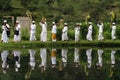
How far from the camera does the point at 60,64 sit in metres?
21.1

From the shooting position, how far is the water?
17.8 meters

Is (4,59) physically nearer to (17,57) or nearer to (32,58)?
(17,57)

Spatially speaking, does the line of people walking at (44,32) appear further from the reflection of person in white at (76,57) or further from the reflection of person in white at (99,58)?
the reflection of person in white at (99,58)

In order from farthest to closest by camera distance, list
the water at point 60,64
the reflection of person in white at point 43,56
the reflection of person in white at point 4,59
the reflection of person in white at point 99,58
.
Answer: the reflection of person in white at point 99,58 → the reflection of person in white at point 43,56 → the reflection of person in white at point 4,59 → the water at point 60,64

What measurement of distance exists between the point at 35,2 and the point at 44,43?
43.0 feet

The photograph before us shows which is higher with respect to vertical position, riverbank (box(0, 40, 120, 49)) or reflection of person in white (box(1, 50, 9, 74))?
reflection of person in white (box(1, 50, 9, 74))

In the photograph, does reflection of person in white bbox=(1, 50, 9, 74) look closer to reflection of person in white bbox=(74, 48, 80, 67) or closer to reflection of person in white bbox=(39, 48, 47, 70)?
reflection of person in white bbox=(39, 48, 47, 70)

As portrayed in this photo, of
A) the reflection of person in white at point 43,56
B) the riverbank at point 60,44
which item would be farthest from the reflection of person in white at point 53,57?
the riverbank at point 60,44

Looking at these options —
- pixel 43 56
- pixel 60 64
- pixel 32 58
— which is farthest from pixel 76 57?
pixel 60 64

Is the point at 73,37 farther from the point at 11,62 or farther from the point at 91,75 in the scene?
the point at 91,75

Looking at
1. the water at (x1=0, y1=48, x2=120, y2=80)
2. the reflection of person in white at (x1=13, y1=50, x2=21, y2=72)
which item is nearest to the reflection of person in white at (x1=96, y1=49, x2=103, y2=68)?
the water at (x1=0, y1=48, x2=120, y2=80)

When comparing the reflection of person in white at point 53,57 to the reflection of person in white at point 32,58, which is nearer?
the reflection of person in white at point 32,58

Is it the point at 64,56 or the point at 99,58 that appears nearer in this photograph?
the point at 99,58

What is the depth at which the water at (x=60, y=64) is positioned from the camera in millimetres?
17828
